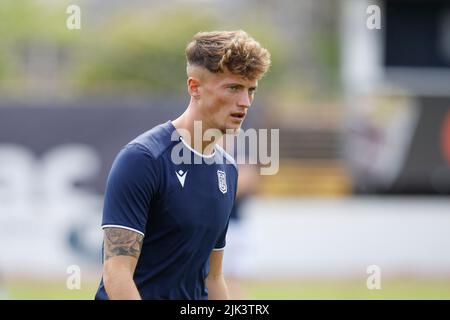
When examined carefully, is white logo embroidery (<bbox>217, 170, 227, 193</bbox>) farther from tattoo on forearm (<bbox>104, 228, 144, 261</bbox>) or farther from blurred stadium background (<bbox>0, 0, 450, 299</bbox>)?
blurred stadium background (<bbox>0, 0, 450, 299</bbox>)

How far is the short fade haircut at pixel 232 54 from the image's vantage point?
4.68 metres

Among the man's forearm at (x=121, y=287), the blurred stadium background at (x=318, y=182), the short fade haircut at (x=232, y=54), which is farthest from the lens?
the blurred stadium background at (x=318, y=182)

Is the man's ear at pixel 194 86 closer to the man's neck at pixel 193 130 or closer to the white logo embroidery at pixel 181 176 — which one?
the man's neck at pixel 193 130

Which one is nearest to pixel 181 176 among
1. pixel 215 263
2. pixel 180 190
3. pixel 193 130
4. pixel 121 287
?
pixel 180 190

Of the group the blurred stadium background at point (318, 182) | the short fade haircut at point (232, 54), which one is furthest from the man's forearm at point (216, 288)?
the blurred stadium background at point (318, 182)

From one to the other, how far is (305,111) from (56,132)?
11118mm

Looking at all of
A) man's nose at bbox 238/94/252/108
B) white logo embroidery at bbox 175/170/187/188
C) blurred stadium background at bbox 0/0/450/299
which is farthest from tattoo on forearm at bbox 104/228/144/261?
blurred stadium background at bbox 0/0/450/299

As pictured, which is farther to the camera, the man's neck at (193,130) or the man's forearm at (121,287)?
the man's neck at (193,130)

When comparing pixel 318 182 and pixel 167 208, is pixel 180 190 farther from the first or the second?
pixel 318 182

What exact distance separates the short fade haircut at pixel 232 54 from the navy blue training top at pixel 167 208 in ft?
1.36

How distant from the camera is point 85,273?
48.5ft

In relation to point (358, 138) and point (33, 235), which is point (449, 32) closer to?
point (358, 138)

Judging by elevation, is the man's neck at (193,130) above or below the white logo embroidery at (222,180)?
above

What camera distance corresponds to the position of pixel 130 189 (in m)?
4.48
